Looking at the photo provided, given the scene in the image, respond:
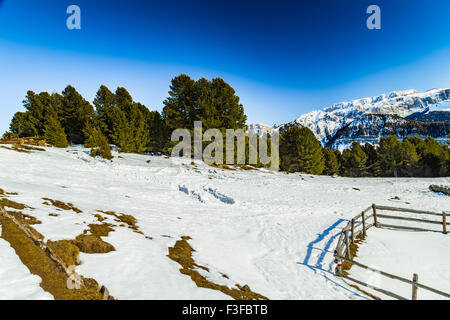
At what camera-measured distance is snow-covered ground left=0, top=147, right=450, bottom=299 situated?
481 cm

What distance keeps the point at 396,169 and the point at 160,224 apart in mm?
63239

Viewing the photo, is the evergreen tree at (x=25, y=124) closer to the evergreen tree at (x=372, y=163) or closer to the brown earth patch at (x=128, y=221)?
the brown earth patch at (x=128, y=221)

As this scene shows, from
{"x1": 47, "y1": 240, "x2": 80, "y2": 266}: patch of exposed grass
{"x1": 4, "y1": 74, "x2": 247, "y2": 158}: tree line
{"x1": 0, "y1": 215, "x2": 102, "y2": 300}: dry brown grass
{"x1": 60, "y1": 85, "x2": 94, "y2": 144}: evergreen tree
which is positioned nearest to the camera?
{"x1": 0, "y1": 215, "x2": 102, "y2": 300}: dry brown grass

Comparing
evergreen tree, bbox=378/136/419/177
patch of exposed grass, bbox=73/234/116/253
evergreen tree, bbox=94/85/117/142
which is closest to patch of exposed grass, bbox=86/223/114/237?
patch of exposed grass, bbox=73/234/116/253

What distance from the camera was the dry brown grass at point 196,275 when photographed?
4.53 meters

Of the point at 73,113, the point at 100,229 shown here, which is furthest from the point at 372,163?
the point at 73,113

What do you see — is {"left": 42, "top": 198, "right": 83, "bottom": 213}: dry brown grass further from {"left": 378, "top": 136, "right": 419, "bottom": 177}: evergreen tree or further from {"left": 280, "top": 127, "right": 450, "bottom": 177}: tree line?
{"left": 378, "top": 136, "right": 419, "bottom": 177}: evergreen tree

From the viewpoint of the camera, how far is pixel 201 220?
11.3 m

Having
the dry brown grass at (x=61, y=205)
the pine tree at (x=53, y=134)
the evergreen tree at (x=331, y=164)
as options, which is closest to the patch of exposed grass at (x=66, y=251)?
the dry brown grass at (x=61, y=205)

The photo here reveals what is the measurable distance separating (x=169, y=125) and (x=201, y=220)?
25859 mm

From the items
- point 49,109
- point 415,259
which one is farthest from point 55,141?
point 415,259

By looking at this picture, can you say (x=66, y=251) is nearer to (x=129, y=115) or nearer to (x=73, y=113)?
(x=129, y=115)
